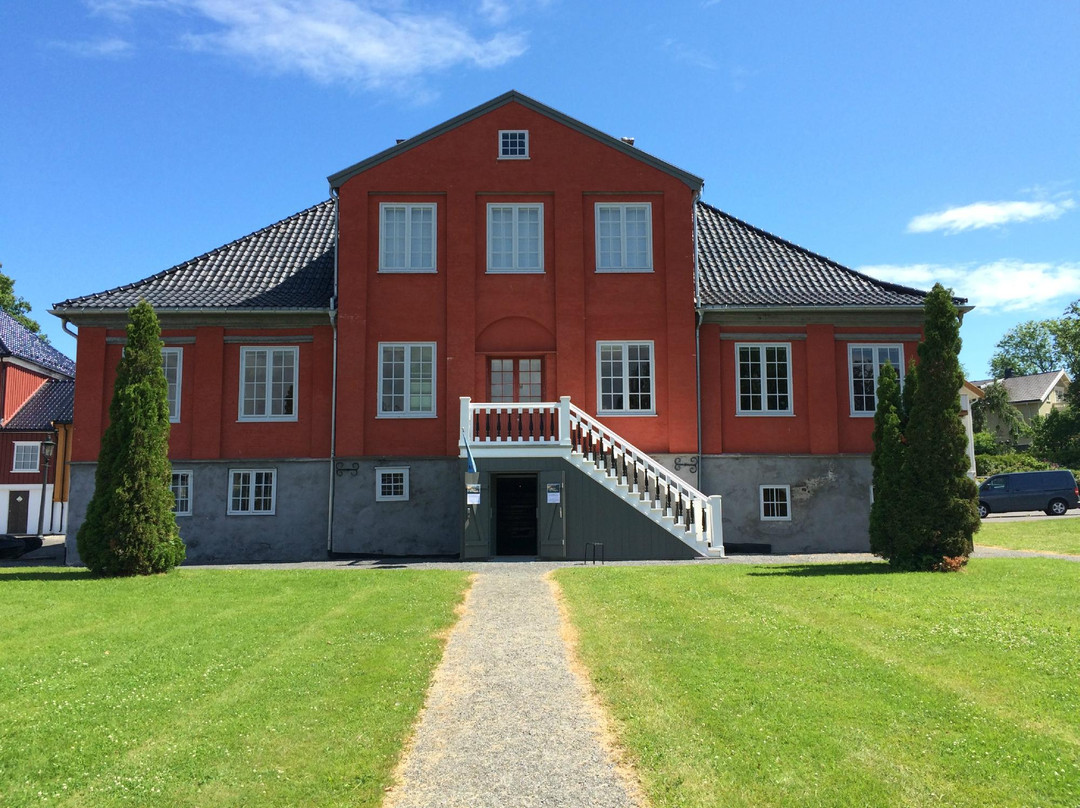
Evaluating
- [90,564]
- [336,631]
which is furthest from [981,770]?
[90,564]

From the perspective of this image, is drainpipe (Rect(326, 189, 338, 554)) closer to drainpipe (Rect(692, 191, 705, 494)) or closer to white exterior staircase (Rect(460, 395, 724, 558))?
white exterior staircase (Rect(460, 395, 724, 558))

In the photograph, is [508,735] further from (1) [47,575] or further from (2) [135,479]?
(1) [47,575]

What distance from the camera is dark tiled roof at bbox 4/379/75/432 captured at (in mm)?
39562

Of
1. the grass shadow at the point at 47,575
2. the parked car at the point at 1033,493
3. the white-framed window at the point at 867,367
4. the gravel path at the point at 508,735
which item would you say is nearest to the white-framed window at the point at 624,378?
the white-framed window at the point at 867,367

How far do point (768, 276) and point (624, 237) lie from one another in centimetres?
440

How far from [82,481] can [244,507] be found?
160 inches

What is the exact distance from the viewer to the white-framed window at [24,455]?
130 ft

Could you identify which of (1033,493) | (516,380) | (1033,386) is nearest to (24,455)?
(516,380)

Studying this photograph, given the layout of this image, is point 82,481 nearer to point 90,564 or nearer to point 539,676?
point 90,564

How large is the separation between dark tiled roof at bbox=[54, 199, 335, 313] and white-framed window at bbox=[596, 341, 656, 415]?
24.0ft

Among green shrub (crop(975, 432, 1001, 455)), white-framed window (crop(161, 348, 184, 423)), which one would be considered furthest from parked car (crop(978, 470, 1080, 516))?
white-framed window (crop(161, 348, 184, 423))

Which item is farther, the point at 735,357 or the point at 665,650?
the point at 735,357

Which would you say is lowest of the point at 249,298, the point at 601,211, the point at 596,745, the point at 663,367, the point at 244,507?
the point at 596,745

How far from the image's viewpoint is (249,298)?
2244cm
